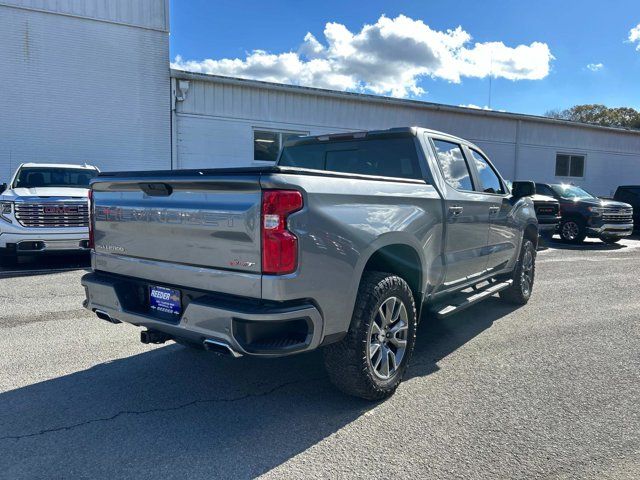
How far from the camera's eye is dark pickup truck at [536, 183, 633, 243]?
13.3 meters

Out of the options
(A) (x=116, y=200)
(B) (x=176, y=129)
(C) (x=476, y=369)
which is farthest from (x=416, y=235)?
(B) (x=176, y=129)

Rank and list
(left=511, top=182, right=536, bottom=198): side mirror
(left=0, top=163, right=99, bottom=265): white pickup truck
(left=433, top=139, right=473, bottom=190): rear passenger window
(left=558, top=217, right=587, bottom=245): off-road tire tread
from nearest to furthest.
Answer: (left=433, top=139, right=473, bottom=190): rear passenger window, (left=511, top=182, right=536, bottom=198): side mirror, (left=0, top=163, right=99, bottom=265): white pickup truck, (left=558, top=217, right=587, bottom=245): off-road tire tread

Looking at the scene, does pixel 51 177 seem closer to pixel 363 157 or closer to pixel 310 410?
pixel 363 157

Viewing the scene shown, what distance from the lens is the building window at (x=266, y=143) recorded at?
1529 centimetres

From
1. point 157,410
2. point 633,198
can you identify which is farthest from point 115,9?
point 633,198

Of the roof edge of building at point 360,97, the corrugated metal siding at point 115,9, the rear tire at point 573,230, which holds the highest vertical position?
the corrugated metal siding at point 115,9

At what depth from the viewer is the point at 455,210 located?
432 centimetres

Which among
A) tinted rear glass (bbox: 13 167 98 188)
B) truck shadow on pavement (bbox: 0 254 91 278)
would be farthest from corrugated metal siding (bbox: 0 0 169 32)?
truck shadow on pavement (bbox: 0 254 91 278)

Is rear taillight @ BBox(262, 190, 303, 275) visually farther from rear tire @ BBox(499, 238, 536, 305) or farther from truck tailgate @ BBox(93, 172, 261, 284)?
rear tire @ BBox(499, 238, 536, 305)

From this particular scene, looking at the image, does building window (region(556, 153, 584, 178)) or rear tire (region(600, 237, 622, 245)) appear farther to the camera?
building window (region(556, 153, 584, 178))

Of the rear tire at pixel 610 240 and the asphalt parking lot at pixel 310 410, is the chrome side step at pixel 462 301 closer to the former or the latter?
the asphalt parking lot at pixel 310 410

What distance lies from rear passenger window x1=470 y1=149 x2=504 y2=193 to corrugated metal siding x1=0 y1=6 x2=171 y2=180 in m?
11.0

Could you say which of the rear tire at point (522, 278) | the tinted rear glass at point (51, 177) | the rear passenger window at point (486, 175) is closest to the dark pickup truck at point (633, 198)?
the rear tire at point (522, 278)

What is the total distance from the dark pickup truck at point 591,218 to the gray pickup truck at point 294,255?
10621 millimetres
